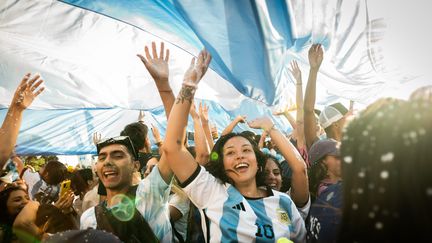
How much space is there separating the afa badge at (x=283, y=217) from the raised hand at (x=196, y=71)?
1.00 m

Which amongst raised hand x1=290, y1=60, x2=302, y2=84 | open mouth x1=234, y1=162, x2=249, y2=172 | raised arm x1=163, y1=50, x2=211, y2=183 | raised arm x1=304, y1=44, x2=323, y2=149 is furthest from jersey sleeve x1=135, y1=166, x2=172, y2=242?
raised hand x1=290, y1=60, x2=302, y2=84

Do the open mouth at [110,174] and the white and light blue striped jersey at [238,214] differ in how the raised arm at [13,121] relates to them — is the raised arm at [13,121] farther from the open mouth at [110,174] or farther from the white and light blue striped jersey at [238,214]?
the white and light blue striped jersey at [238,214]

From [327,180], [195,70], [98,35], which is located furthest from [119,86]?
[327,180]

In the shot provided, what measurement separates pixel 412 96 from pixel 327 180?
1.96m

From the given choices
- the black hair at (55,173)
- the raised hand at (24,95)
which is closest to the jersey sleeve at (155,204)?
the raised hand at (24,95)

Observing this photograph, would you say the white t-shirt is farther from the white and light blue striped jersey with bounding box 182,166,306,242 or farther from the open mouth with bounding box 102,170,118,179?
the white and light blue striped jersey with bounding box 182,166,306,242

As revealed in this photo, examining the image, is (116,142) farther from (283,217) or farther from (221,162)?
(283,217)

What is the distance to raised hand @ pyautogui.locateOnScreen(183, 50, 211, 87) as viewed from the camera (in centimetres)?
237

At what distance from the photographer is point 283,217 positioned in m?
2.33

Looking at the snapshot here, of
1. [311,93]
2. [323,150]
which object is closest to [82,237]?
[323,150]

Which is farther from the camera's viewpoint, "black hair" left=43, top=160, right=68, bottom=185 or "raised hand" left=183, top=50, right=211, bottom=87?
"black hair" left=43, top=160, right=68, bottom=185

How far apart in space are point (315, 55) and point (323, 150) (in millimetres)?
847

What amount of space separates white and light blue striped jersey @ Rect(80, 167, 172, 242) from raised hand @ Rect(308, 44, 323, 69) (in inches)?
65.5

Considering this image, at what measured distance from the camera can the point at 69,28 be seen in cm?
437
